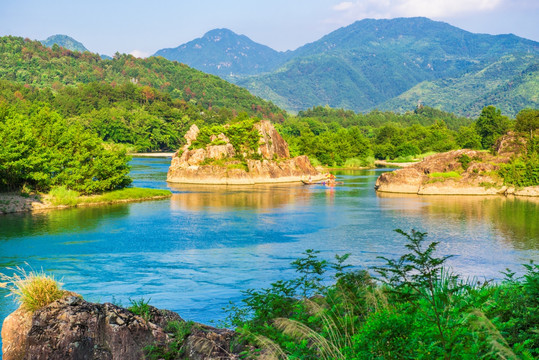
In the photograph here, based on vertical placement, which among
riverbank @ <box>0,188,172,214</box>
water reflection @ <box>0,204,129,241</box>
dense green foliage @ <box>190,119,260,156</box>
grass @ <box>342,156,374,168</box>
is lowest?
water reflection @ <box>0,204,129,241</box>

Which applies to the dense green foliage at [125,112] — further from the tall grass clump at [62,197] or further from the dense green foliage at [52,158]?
the tall grass clump at [62,197]

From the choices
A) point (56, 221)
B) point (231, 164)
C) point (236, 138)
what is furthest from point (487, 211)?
point (236, 138)

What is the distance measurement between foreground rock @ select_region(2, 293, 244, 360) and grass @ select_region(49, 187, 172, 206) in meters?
36.9

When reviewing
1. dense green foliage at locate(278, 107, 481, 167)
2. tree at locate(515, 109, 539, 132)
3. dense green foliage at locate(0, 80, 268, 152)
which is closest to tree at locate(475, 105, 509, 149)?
dense green foliage at locate(278, 107, 481, 167)

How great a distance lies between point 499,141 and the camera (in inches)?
2520

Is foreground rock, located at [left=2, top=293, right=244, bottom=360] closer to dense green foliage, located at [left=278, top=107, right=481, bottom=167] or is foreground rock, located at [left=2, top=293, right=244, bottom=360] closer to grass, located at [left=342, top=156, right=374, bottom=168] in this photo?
dense green foliage, located at [left=278, top=107, right=481, bottom=167]

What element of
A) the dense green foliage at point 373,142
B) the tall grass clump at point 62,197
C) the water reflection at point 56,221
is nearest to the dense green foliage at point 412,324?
the water reflection at point 56,221

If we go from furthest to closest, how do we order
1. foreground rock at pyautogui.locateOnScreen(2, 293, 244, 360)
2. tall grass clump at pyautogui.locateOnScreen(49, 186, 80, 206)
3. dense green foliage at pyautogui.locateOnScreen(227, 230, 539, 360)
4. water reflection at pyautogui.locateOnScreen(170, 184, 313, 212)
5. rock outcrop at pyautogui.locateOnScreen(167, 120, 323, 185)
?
rock outcrop at pyautogui.locateOnScreen(167, 120, 323, 185)
water reflection at pyautogui.locateOnScreen(170, 184, 313, 212)
tall grass clump at pyautogui.locateOnScreen(49, 186, 80, 206)
foreground rock at pyautogui.locateOnScreen(2, 293, 244, 360)
dense green foliage at pyautogui.locateOnScreen(227, 230, 539, 360)

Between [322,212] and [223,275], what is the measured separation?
21.9 m

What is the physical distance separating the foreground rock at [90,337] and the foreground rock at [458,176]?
51322mm

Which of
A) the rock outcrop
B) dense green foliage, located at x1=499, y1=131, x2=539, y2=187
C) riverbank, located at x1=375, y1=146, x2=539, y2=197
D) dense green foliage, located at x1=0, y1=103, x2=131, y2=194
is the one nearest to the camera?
dense green foliage, located at x1=0, y1=103, x2=131, y2=194

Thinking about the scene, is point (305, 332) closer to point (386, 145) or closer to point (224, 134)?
point (224, 134)

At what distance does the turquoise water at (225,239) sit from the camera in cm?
2159

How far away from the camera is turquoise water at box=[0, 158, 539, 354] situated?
70.8 feet
